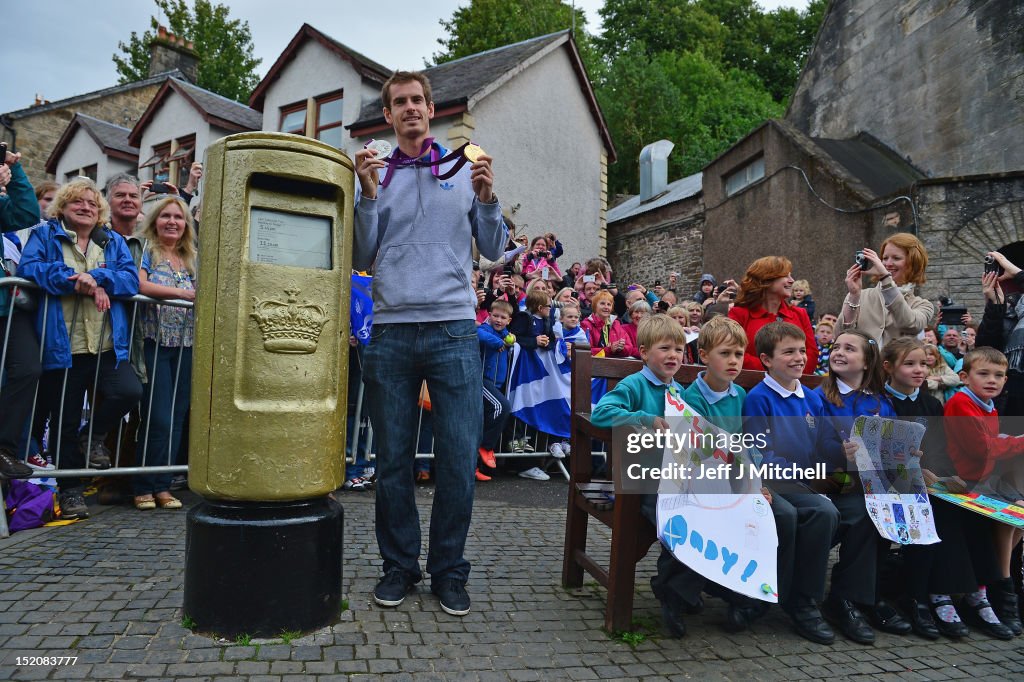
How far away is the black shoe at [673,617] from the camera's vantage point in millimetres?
3193

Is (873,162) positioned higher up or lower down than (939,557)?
higher up

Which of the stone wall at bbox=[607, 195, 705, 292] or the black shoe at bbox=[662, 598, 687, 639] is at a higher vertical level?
the stone wall at bbox=[607, 195, 705, 292]

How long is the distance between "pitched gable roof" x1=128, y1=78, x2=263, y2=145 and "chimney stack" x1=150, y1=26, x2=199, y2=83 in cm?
1045

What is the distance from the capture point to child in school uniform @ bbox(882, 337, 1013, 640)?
140 inches

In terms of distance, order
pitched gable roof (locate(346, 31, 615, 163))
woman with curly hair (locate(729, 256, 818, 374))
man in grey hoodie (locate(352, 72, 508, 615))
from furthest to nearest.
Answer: pitched gable roof (locate(346, 31, 615, 163)) → woman with curly hair (locate(729, 256, 818, 374)) → man in grey hoodie (locate(352, 72, 508, 615))

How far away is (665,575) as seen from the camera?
10.9 ft

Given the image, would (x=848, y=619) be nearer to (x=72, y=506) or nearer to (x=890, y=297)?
(x=890, y=297)

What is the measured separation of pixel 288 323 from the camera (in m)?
2.83

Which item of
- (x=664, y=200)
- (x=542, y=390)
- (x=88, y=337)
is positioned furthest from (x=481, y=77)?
(x=88, y=337)

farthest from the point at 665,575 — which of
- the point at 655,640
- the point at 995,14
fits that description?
the point at 995,14

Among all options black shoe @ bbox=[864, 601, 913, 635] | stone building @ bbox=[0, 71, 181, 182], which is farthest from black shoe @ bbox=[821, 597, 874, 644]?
stone building @ bbox=[0, 71, 181, 182]

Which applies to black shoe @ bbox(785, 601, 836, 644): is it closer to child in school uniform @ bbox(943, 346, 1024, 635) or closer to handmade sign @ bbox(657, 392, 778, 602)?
handmade sign @ bbox(657, 392, 778, 602)

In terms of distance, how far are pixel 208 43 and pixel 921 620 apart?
4254 cm

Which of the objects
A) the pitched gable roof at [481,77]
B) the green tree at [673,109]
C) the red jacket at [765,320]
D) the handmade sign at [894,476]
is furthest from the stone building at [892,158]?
the green tree at [673,109]
